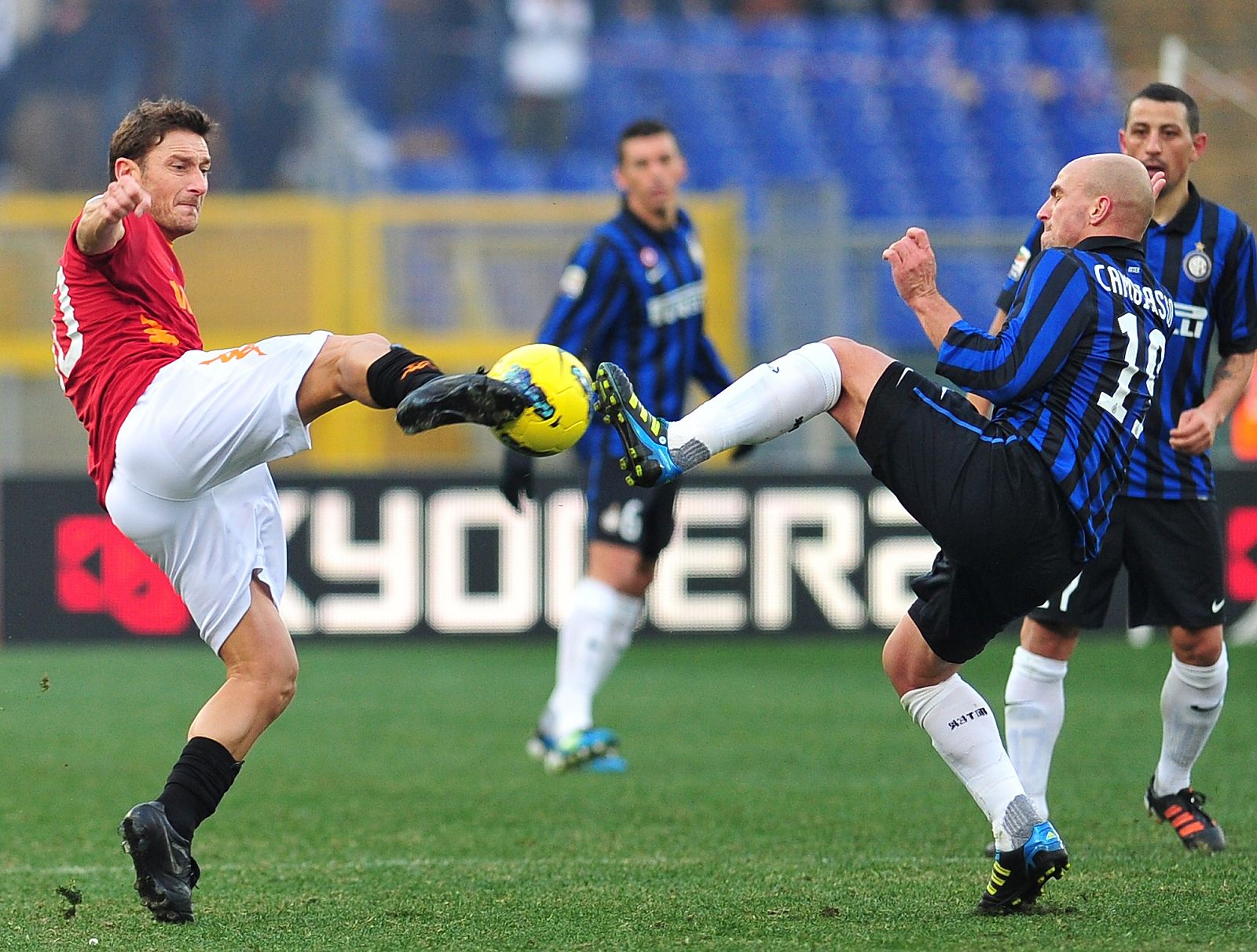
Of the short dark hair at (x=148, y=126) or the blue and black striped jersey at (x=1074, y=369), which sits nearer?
the blue and black striped jersey at (x=1074, y=369)

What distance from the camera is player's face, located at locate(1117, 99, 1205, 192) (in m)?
5.26

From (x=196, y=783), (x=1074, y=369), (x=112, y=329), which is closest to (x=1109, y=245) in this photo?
(x=1074, y=369)

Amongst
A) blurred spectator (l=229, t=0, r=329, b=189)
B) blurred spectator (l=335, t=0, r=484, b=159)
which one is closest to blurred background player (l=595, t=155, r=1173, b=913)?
blurred spectator (l=229, t=0, r=329, b=189)

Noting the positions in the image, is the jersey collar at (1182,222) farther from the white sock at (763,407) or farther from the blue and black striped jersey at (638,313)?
the blue and black striped jersey at (638,313)

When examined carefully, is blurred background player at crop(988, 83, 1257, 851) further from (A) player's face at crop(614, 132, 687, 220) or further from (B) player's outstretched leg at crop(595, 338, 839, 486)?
A: (A) player's face at crop(614, 132, 687, 220)

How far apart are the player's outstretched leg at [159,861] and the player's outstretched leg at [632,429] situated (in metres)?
1.28

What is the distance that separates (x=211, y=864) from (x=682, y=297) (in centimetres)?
332

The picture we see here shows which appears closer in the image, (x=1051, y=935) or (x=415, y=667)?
(x=1051, y=935)

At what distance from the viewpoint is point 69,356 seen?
4375 millimetres

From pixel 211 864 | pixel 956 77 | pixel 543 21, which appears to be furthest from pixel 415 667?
pixel 956 77

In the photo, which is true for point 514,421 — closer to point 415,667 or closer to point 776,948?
point 776,948

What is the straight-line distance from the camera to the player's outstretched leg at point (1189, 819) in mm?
5086

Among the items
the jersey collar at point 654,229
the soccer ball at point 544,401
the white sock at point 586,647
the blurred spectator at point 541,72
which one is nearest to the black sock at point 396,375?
the soccer ball at point 544,401

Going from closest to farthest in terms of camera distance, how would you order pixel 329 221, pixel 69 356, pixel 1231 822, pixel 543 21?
1. pixel 69 356
2. pixel 1231 822
3. pixel 329 221
4. pixel 543 21
